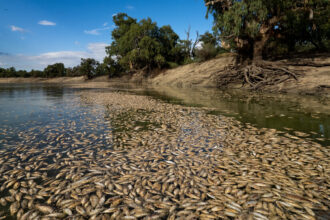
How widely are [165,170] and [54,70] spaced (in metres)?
104

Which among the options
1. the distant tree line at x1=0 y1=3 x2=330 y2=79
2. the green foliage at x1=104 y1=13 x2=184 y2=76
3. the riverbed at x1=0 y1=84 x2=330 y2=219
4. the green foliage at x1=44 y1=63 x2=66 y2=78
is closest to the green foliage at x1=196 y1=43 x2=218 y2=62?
the distant tree line at x1=0 y1=3 x2=330 y2=79

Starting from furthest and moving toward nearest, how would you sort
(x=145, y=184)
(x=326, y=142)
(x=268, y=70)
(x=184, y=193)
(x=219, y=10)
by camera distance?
(x=219, y=10) < (x=268, y=70) < (x=326, y=142) < (x=145, y=184) < (x=184, y=193)

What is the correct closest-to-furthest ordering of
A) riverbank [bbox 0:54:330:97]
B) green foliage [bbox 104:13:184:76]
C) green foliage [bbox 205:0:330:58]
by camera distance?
riverbank [bbox 0:54:330:97] → green foliage [bbox 205:0:330:58] → green foliage [bbox 104:13:184:76]

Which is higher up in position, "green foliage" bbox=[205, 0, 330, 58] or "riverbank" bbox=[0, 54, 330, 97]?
"green foliage" bbox=[205, 0, 330, 58]

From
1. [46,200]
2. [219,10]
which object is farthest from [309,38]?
[46,200]

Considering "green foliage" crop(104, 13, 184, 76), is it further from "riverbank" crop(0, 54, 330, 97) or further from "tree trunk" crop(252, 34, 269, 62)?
"tree trunk" crop(252, 34, 269, 62)

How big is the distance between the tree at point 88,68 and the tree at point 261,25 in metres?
59.8

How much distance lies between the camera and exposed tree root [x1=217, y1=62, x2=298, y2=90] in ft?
79.7

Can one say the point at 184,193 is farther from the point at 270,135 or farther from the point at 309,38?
the point at 309,38

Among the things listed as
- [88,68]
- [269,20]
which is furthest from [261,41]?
[88,68]

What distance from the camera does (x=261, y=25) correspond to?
88.1 feet

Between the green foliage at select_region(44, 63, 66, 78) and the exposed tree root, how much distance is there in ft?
282

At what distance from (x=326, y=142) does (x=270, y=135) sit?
69.0 inches

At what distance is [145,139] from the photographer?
742 cm
